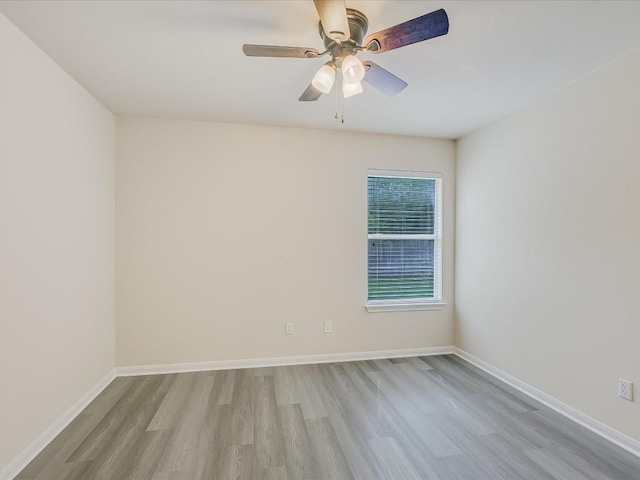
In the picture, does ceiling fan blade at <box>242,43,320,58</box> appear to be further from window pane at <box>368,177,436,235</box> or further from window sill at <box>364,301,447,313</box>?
window sill at <box>364,301,447,313</box>

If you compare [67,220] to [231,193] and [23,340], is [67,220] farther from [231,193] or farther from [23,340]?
[231,193]

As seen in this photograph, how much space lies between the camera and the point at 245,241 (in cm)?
328

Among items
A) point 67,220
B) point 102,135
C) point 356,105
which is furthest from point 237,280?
point 356,105

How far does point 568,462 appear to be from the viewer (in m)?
1.87

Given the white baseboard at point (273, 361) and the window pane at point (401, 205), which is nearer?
the white baseboard at point (273, 361)

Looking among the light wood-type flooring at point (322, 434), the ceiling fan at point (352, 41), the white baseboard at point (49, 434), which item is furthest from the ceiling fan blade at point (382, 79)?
the white baseboard at point (49, 434)

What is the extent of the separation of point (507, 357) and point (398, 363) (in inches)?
41.1

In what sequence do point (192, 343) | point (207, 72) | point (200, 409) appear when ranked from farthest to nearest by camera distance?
point (192, 343) → point (200, 409) → point (207, 72)

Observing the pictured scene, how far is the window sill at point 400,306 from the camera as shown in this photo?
3.54 m

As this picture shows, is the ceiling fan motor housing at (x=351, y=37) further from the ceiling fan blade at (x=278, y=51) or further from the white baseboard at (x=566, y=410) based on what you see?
the white baseboard at (x=566, y=410)

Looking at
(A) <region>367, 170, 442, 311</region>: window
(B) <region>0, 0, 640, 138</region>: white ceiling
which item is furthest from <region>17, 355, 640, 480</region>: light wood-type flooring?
(B) <region>0, 0, 640, 138</region>: white ceiling

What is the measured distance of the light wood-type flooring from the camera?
1.80 meters

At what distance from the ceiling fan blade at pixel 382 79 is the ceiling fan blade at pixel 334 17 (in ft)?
1.05

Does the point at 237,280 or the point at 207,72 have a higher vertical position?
the point at 207,72
